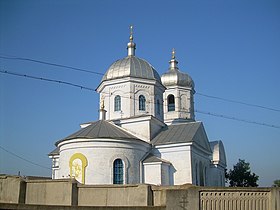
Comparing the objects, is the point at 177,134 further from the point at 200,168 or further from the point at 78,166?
the point at 78,166

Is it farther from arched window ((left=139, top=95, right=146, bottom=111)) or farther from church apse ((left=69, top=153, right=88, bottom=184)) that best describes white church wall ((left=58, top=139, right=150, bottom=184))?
arched window ((left=139, top=95, right=146, bottom=111))

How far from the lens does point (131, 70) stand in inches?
1086

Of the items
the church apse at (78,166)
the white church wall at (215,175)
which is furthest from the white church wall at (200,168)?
the church apse at (78,166)

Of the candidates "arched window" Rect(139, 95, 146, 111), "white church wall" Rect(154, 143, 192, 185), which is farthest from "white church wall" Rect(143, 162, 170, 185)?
"arched window" Rect(139, 95, 146, 111)

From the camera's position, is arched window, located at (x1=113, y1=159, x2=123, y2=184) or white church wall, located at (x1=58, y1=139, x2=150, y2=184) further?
arched window, located at (x1=113, y1=159, x2=123, y2=184)

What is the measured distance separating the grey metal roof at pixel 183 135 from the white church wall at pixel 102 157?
263cm

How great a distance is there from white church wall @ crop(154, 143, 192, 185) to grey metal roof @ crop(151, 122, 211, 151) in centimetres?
39

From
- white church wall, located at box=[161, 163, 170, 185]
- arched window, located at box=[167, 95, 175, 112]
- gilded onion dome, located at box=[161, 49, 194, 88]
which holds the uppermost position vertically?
gilded onion dome, located at box=[161, 49, 194, 88]

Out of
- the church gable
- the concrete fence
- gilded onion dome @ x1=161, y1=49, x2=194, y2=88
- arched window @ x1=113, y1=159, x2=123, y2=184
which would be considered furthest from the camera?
gilded onion dome @ x1=161, y1=49, x2=194, y2=88

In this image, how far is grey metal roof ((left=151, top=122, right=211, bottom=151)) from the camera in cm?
2459

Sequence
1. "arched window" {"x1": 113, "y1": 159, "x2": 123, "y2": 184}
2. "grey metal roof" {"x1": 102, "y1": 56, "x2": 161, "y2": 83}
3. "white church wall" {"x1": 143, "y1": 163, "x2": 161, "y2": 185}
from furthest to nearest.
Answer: "grey metal roof" {"x1": 102, "y1": 56, "x2": 161, "y2": 83} → "white church wall" {"x1": 143, "y1": 163, "x2": 161, "y2": 185} → "arched window" {"x1": 113, "y1": 159, "x2": 123, "y2": 184}

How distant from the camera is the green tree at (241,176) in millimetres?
39138

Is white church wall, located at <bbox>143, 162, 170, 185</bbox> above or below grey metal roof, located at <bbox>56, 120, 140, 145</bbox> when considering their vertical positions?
below

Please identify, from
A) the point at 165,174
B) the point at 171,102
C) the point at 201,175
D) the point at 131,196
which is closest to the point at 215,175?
→ the point at 201,175
